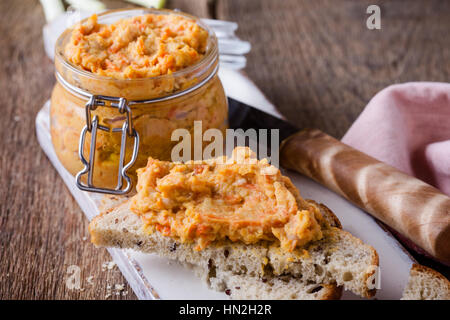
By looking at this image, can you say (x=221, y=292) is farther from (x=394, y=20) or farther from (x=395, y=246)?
(x=394, y=20)

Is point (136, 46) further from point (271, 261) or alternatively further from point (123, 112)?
point (271, 261)

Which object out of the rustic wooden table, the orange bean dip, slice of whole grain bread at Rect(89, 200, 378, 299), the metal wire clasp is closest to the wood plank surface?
the rustic wooden table

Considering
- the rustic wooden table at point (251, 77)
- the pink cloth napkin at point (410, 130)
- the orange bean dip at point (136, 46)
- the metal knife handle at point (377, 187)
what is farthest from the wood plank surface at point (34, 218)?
the pink cloth napkin at point (410, 130)

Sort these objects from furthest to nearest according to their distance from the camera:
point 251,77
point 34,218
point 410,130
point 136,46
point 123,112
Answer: point 251,77 → point 410,130 → point 34,218 → point 136,46 → point 123,112

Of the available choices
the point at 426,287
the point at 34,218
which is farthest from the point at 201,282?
the point at 34,218

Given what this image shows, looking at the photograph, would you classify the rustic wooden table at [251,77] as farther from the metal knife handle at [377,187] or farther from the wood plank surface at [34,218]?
the metal knife handle at [377,187]
